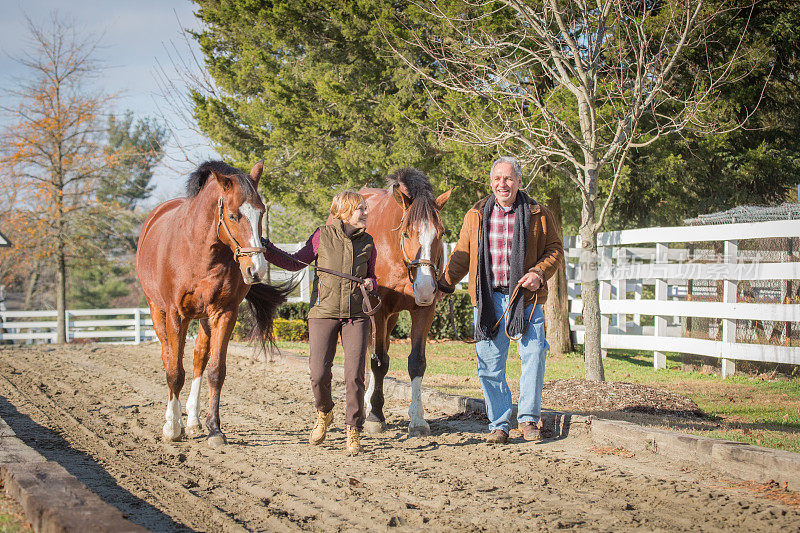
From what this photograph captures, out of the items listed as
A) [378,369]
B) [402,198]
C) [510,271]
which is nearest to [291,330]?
[378,369]

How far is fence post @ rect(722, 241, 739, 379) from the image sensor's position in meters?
9.47

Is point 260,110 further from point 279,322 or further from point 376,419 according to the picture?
point 376,419

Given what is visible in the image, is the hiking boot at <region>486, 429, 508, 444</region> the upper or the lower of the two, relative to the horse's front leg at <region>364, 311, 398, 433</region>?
lower

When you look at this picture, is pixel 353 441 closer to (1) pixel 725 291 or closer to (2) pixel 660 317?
(1) pixel 725 291

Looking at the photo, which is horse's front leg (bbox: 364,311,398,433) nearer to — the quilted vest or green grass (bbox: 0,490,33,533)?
the quilted vest

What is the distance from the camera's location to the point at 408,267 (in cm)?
579

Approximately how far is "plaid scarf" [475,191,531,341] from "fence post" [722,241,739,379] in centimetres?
535

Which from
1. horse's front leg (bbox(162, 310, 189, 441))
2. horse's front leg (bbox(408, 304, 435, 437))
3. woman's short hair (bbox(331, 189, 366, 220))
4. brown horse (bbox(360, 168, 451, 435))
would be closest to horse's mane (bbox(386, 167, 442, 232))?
brown horse (bbox(360, 168, 451, 435))

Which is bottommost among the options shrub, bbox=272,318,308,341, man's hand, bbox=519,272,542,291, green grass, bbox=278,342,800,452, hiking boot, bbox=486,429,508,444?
green grass, bbox=278,342,800,452

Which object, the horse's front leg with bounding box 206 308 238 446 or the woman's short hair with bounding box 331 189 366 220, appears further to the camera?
the horse's front leg with bounding box 206 308 238 446

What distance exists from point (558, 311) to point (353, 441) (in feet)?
29.1

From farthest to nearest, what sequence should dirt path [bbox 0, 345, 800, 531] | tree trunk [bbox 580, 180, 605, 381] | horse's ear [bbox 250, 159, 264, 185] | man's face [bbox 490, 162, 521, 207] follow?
1. tree trunk [bbox 580, 180, 605, 381]
2. horse's ear [bbox 250, 159, 264, 185]
3. man's face [bbox 490, 162, 521, 207]
4. dirt path [bbox 0, 345, 800, 531]

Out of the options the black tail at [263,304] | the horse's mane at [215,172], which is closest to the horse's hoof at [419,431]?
the black tail at [263,304]

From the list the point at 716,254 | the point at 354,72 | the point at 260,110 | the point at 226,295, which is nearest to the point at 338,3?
the point at 354,72
